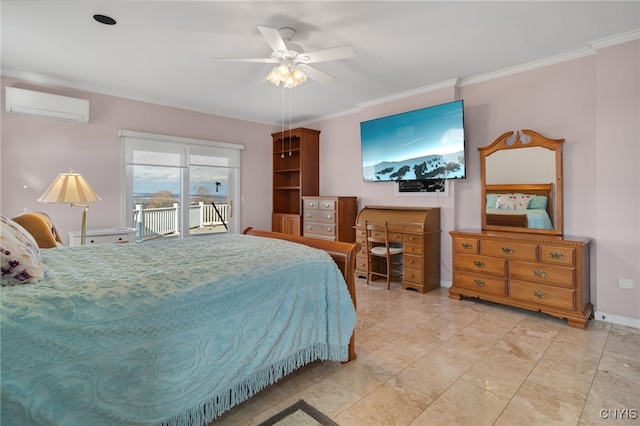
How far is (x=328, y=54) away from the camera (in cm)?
256

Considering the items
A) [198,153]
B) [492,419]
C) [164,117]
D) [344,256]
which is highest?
[164,117]

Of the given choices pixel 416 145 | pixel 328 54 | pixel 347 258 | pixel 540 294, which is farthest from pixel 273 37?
pixel 540 294

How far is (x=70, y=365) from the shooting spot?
115 centimetres

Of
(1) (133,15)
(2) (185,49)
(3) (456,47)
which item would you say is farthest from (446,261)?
(1) (133,15)

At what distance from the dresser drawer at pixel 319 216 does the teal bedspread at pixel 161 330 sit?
2762 millimetres

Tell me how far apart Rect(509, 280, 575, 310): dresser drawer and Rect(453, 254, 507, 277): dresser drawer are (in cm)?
16

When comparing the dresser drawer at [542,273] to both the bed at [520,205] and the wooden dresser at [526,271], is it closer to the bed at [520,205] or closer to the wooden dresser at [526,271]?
the wooden dresser at [526,271]

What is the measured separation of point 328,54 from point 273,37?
1.51 feet

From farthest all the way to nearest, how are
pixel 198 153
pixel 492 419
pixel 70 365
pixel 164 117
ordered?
pixel 198 153 < pixel 164 117 < pixel 492 419 < pixel 70 365

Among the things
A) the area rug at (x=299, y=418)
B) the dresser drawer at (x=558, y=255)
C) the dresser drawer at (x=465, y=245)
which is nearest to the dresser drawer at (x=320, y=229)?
the dresser drawer at (x=465, y=245)

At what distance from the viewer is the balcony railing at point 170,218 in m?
4.60

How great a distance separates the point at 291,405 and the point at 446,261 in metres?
3.05

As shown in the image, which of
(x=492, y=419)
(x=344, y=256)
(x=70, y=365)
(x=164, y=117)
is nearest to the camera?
(x=70, y=365)

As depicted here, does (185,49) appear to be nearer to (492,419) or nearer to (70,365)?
(70,365)
